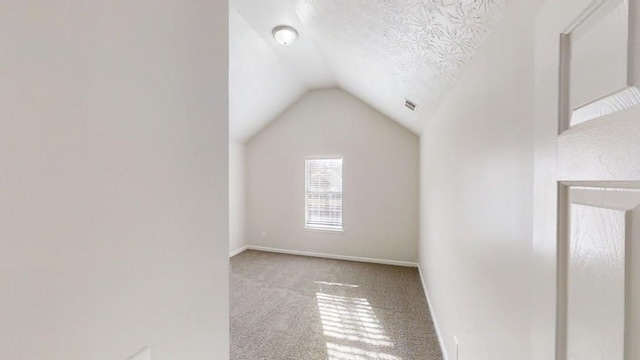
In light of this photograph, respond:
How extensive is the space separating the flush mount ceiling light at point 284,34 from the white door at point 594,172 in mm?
2650

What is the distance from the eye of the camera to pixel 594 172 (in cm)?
43

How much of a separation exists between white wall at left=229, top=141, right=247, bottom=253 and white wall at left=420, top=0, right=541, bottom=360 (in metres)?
3.88

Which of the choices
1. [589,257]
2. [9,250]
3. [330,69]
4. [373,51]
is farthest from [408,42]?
[330,69]

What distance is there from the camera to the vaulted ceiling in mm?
1289

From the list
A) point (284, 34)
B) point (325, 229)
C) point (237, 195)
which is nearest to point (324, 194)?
point (325, 229)

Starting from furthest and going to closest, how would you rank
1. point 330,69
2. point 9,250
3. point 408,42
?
point 330,69
point 408,42
point 9,250

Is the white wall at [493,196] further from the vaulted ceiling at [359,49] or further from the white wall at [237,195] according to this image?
the white wall at [237,195]

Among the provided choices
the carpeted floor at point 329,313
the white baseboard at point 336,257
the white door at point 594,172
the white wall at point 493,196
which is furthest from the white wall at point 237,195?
the white door at point 594,172

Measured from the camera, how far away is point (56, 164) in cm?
45

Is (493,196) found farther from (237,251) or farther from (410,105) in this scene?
(237,251)

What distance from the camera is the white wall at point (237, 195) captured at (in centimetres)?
488

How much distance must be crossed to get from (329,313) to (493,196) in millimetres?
2238

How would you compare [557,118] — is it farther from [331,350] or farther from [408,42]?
[331,350]

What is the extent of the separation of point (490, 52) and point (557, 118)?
83 cm
